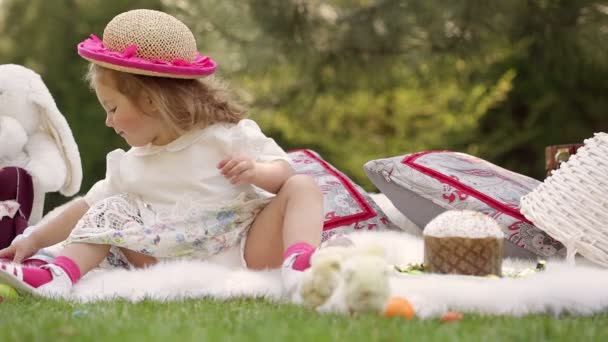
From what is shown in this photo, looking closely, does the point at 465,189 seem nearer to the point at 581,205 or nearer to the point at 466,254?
the point at 581,205

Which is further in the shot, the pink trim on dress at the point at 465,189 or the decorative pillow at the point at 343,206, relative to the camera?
the decorative pillow at the point at 343,206

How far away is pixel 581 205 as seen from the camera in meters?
2.34

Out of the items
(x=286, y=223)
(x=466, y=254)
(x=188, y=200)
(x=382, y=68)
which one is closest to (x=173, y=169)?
(x=188, y=200)

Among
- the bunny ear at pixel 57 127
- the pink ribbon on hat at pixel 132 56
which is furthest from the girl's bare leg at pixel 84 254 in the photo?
the bunny ear at pixel 57 127

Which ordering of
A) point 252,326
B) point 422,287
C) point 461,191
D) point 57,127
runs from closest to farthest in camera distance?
1. point 252,326
2. point 422,287
3. point 461,191
4. point 57,127

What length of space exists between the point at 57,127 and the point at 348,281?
177 cm

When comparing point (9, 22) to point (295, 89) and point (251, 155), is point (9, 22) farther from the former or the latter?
point (251, 155)

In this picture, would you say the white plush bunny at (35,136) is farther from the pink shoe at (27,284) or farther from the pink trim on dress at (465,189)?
the pink trim on dress at (465,189)

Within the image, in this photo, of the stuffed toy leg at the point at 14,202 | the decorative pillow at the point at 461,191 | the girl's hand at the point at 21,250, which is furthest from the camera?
the stuffed toy leg at the point at 14,202

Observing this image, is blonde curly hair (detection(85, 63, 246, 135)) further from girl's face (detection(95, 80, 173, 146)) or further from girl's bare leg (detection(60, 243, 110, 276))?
girl's bare leg (detection(60, 243, 110, 276))

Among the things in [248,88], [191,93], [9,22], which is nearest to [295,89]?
[248,88]

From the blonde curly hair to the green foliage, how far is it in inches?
107

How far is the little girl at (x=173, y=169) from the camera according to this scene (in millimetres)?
2264

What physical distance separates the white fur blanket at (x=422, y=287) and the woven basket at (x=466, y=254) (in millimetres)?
56
